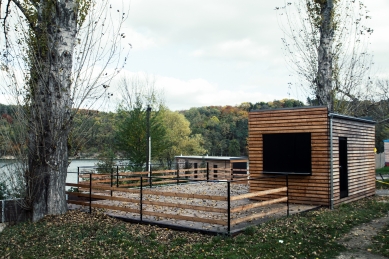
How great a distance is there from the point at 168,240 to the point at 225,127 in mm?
47931

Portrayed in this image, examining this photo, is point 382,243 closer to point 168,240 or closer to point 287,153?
point 168,240

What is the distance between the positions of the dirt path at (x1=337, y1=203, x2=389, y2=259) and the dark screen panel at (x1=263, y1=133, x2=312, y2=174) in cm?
266

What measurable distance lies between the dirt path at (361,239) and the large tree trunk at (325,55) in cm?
685

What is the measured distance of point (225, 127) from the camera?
55469 millimetres

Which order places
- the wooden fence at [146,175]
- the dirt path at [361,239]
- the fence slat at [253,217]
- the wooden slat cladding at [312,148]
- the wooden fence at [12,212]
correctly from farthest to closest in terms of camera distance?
the wooden fence at [146,175] → the wooden slat cladding at [312,148] → the wooden fence at [12,212] → the fence slat at [253,217] → the dirt path at [361,239]

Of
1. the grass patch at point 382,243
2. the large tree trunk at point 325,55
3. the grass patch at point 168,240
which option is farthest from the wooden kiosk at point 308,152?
the grass patch at point 382,243

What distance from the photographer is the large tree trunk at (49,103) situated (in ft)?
33.8

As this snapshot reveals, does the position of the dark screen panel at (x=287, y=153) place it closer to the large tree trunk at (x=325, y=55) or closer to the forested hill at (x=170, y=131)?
the large tree trunk at (x=325, y=55)

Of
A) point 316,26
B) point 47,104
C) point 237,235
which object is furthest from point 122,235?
point 316,26

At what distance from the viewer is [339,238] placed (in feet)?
25.9

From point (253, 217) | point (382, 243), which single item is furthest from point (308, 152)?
point (382, 243)

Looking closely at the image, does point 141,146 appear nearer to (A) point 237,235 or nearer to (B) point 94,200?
(B) point 94,200

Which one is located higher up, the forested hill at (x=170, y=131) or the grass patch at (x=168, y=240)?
the forested hill at (x=170, y=131)

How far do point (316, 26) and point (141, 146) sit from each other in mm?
17573
